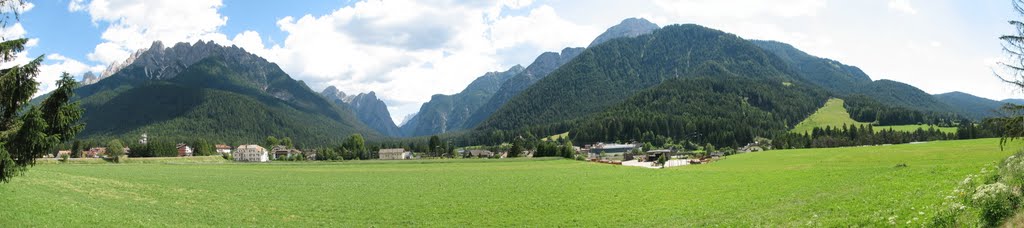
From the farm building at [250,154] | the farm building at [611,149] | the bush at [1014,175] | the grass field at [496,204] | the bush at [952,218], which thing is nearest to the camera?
the bush at [952,218]

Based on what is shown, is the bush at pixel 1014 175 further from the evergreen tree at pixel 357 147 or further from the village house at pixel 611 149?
the village house at pixel 611 149

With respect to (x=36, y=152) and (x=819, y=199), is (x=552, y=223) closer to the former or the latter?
(x=819, y=199)

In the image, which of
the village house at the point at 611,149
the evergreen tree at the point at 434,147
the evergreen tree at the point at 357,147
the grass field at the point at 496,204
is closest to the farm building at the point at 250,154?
the evergreen tree at the point at 357,147

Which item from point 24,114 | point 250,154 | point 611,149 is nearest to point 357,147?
point 250,154

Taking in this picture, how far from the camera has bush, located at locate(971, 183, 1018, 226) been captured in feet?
47.9

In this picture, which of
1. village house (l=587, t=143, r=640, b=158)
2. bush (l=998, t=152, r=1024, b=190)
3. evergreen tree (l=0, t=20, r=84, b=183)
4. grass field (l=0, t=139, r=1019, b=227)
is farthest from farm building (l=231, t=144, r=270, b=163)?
bush (l=998, t=152, r=1024, b=190)

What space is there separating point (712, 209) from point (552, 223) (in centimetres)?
886

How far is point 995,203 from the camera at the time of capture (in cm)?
1502

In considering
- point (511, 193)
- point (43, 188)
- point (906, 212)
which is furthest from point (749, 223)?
point (43, 188)

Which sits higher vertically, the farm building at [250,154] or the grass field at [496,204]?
the farm building at [250,154]

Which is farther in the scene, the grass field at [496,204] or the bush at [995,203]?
the grass field at [496,204]

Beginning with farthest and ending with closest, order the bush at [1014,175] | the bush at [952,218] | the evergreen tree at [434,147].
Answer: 1. the evergreen tree at [434,147]
2. the bush at [1014,175]
3. the bush at [952,218]

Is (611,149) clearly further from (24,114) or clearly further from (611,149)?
(24,114)

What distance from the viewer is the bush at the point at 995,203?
47.9 feet
